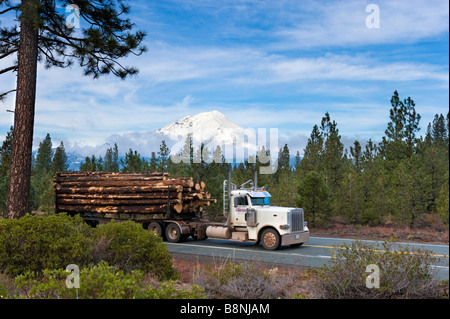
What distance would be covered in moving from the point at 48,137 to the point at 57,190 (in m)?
64.0

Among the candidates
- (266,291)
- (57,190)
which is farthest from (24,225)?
(57,190)

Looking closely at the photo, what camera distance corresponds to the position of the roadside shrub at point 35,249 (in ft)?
26.1

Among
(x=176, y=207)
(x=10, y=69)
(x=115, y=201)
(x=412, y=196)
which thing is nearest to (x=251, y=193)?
(x=176, y=207)

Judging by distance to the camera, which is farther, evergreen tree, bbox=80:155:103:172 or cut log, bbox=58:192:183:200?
evergreen tree, bbox=80:155:103:172

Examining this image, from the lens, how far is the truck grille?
14891 mm

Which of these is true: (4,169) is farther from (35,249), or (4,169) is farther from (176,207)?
(35,249)

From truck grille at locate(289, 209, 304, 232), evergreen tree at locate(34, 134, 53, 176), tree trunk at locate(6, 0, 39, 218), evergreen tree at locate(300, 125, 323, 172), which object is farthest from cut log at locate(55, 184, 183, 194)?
evergreen tree at locate(34, 134, 53, 176)

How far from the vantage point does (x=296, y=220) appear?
15.2 m

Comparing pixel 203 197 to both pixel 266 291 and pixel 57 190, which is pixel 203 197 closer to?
pixel 57 190

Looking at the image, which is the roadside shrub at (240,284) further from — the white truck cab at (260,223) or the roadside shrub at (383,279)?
the white truck cab at (260,223)

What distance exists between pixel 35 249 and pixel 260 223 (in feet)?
29.1

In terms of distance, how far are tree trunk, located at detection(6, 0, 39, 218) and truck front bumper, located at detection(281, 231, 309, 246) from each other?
8.89m

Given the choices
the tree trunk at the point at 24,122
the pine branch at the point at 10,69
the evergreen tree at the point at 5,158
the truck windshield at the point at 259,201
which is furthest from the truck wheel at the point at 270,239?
the evergreen tree at the point at 5,158

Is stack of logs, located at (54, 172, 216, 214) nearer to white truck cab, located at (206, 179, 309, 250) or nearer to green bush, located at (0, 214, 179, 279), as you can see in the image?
white truck cab, located at (206, 179, 309, 250)
